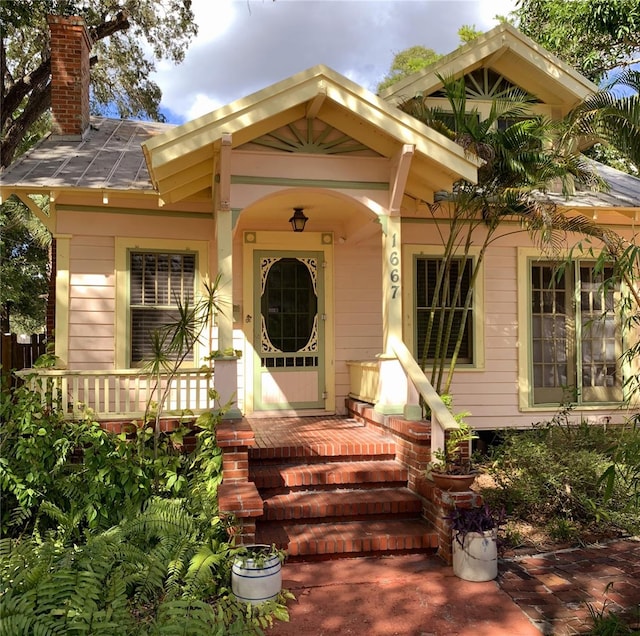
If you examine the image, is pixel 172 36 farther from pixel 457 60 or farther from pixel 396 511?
pixel 396 511

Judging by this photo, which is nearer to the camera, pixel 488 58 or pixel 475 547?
pixel 475 547

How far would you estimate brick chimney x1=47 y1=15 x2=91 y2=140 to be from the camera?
8.38 meters

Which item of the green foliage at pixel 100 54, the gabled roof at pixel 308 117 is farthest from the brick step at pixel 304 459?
the green foliage at pixel 100 54

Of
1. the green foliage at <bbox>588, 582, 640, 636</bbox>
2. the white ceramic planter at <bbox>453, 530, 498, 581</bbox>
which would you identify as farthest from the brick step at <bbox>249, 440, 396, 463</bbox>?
the green foliage at <bbox>588, 582, 640, 636</bbox>

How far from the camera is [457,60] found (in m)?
8.19

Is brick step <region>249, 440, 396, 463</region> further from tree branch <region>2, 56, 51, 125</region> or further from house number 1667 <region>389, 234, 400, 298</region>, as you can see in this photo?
tree branch <region>2, 56, 51, 125</region>

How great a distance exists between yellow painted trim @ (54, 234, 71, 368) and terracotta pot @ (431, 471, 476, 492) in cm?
458

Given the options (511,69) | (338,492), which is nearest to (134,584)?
(338,492)

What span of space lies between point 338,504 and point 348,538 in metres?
0.40

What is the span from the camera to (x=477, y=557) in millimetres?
4578

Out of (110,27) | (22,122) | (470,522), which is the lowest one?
(470,522)

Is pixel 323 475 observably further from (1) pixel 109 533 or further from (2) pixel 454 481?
(1) pixel 109 533

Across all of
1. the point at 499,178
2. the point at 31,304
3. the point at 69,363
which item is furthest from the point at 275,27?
the point at 31,304

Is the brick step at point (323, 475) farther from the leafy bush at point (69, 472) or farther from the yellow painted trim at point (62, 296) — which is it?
the yellow painted trim at point (62, 296)
